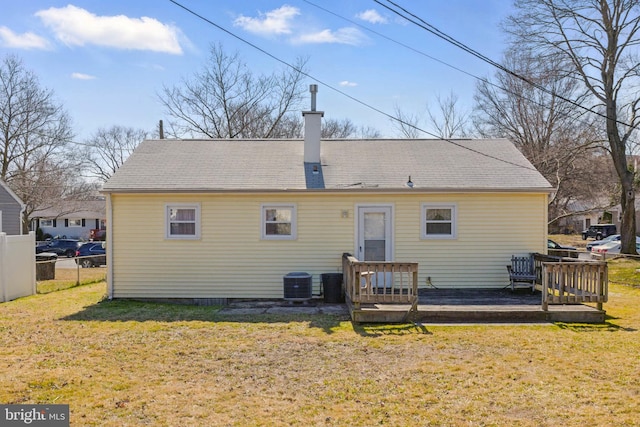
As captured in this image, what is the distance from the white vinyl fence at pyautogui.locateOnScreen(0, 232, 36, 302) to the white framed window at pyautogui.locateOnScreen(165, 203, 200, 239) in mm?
3938

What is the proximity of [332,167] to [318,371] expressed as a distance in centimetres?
728

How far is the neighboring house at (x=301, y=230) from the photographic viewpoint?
1109 cm

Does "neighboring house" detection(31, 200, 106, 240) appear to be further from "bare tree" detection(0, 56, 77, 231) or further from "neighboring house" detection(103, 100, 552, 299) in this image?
"neighboring house" detection(103, 100, 552, 299)

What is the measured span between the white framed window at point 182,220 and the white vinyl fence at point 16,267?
394 cm

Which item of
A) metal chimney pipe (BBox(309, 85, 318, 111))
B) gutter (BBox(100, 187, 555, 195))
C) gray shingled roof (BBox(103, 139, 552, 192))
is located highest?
metal chimney pipe (BBox(309, 85, 318, 111))

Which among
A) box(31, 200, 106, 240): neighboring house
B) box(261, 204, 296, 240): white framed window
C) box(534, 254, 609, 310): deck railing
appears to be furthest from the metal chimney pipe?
box(31, 200, 106, 240): neighboring house

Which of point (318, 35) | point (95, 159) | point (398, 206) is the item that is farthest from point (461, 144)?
point (95, 159)

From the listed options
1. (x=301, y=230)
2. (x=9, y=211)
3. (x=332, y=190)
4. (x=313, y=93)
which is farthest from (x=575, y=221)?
(x=9, y=211)

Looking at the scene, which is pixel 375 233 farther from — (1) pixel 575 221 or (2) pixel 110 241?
(1) pixel 575 221

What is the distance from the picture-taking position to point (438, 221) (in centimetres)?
1128

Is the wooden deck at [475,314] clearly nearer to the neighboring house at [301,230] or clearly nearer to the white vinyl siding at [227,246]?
the neighboring house at [301,230]

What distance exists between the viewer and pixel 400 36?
1041 centimetres

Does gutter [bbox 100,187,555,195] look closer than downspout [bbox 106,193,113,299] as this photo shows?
Yes

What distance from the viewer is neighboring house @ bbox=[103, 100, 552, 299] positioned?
1109 centimetres
